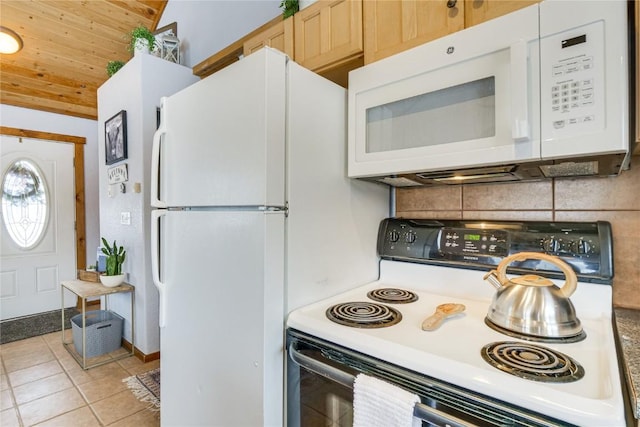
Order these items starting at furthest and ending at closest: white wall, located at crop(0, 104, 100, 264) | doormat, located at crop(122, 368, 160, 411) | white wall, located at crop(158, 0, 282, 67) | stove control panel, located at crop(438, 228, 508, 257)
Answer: white wall, located at crop(0, 104, 100, 264) → white wall, located at crop(158, 0, 282, 67) → doormat, located at crop(122, 368, 160, 411) → stove control panel, located at crop(438, 228, 508, 257)

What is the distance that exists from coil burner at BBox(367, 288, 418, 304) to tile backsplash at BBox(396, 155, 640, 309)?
0.42 metres

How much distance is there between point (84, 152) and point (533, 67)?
15.7 feet

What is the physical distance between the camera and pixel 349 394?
0.93 m

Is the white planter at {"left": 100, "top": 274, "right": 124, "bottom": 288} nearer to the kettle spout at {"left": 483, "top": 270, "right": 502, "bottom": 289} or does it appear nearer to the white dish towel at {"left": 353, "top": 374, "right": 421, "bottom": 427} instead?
the white dish towel at {"left": 353, "top": 374, "right": 421, "bottom": 427}

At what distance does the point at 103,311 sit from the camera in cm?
304

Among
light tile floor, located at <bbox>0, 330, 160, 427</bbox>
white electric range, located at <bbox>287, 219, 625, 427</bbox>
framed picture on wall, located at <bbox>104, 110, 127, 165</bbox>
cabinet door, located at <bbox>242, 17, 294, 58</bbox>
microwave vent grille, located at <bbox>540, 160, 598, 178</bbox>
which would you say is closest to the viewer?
white electric range, located at <bbox>287, 219, 625, 427</bbox>

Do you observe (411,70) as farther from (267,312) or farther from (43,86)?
(43,86)

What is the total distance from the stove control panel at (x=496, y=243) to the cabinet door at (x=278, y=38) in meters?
1.01

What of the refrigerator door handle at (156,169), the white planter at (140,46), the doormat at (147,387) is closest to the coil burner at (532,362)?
the refrigerator door handle at (156,169)

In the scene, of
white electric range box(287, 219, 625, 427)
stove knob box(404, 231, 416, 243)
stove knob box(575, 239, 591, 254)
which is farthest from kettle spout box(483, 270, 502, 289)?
stove knob box(404, 231, 416, 243)

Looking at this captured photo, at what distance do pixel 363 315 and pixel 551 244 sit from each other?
73 cm

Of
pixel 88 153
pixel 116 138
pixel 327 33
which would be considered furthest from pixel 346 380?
pixel 88 153

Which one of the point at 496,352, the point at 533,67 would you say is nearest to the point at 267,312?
the point at 496,352

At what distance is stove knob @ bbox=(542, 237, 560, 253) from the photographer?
1.14 meters
